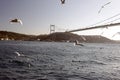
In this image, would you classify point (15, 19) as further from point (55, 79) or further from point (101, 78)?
point (101, 78)

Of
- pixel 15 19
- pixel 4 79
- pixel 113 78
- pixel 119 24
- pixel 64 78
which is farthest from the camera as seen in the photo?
pixel 113 78

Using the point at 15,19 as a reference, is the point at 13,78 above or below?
below

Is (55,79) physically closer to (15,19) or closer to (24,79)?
(24,79)

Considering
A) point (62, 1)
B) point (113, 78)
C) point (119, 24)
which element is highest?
point (62, 1)

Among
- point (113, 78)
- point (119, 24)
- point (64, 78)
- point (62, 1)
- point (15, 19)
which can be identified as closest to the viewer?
point (62, 1)

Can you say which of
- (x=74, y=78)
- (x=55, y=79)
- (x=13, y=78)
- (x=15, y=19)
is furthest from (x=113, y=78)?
(x=15, y=19)

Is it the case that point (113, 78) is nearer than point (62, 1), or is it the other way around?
point (62, 1)

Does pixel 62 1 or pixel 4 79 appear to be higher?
pixel 62 1

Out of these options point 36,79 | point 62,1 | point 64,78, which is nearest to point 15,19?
point 62,1

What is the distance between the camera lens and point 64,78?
28.1 metres

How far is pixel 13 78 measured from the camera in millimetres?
26797

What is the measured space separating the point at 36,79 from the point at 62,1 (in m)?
22.4

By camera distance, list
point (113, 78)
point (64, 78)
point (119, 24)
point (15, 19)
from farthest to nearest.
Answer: point (113, 78), point (64, 78), point (15, 19), point (119, 24)

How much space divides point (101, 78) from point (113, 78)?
1.85m
